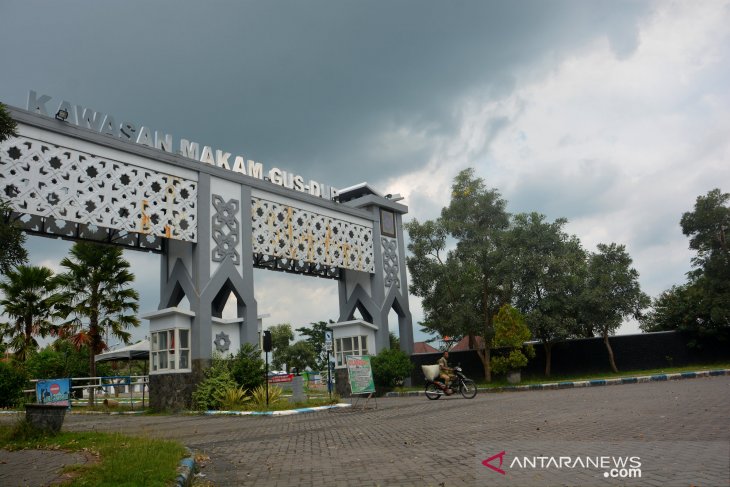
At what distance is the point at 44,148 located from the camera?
699 inches

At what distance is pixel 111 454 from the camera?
24.6 feet

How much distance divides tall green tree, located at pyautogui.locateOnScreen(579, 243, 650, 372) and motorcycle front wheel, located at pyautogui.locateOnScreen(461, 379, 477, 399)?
33.7 feet

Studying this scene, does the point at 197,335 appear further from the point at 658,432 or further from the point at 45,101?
the point at 658,432

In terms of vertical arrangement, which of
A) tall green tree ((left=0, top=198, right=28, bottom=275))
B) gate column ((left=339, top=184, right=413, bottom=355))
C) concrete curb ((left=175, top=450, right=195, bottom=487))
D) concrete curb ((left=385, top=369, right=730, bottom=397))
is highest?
gate column ((left=339, top=184, right=413, bottom=355))

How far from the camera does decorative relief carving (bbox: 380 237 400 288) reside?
31611 mm

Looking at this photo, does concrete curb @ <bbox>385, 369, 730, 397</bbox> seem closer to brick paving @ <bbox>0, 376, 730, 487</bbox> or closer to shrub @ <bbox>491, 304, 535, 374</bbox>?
shrub @ <bbox>491, 304, 535, 374</bbox>

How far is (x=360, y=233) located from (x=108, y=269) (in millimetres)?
13062

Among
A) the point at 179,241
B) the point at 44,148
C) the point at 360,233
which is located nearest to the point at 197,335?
the point at 179,241

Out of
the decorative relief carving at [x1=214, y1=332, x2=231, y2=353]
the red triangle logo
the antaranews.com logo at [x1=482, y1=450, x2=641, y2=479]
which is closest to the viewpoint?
the antaranews.com logo at [x1=482, y1=450, x2=641, y2=479]

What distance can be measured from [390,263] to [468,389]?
13.8m

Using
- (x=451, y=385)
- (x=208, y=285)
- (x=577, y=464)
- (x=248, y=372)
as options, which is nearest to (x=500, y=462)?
(x=577, y=464)

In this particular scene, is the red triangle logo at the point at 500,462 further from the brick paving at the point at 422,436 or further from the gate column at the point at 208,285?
the gate column at the point at 208,285

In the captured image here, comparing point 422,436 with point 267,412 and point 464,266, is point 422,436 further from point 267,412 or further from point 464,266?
point 464,266

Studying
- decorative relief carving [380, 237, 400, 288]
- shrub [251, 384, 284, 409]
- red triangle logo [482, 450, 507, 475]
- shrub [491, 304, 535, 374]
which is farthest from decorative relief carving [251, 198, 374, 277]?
red triangle logo [482, 450, 507, 475]
